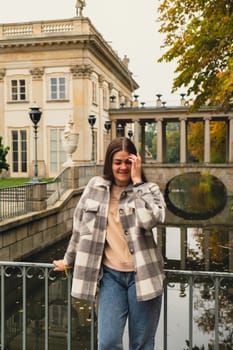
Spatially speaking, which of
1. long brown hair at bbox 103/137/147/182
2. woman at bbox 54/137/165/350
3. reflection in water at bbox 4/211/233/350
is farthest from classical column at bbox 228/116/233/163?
woman at bbox 54/137/165/350

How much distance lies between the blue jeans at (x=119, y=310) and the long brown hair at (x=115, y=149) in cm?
66

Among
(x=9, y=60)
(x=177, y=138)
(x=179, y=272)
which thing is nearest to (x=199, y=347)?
(x=179, y=272)

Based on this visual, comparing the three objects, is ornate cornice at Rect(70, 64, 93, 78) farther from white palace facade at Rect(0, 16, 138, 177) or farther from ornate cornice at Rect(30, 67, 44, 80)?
ornate cornice at Rect(30, 67, 44, 80)

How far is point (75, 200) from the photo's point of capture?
20.4 metres

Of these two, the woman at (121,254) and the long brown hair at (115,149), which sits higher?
the long brown hair at (115,149)

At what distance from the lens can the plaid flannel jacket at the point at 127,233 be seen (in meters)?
2.98

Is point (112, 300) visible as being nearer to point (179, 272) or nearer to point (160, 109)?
point (179, 272)

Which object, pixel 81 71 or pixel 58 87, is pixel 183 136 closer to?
pixel 81 71

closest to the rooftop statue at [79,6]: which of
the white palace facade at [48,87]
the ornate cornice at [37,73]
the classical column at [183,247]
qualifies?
the white palace facade at [48,87]

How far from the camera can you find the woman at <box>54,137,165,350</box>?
300 cm

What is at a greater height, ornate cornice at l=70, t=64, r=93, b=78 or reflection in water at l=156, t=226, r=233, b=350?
ornate cornice at l=70, t=64, r=93, b=78

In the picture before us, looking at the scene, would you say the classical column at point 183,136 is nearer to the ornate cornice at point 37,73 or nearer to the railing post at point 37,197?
the ornate cornice at point 37,73

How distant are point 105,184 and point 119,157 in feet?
0.71

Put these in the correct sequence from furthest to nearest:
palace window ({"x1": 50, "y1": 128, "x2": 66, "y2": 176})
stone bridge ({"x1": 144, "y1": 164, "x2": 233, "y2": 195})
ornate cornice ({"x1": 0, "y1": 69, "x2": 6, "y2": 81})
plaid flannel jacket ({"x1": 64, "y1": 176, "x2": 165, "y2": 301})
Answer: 1. stone bridge ({"x1": 144, "y1": 164, "x2": 233, "y2": 195})
2. ornate cornice ({"x1": 0, "y1": 69, "x2": 6, "y2": 81})
3. palace window ({"x1": 50, "y1": 128, "x2": 66, "y2": 176})
4. plaid flannel jacket ({"x1": 64, "y1": 176, "x2": 165, "y2": 301})
